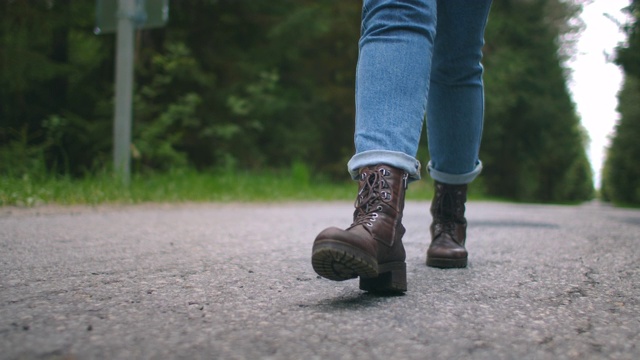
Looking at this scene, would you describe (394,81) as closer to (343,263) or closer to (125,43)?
(343,263)

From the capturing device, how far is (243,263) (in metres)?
1.96

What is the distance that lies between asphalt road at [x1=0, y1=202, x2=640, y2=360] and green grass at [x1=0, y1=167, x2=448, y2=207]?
6.28 feet

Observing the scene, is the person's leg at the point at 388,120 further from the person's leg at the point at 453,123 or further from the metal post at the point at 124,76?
the metal post at the point at 124,76

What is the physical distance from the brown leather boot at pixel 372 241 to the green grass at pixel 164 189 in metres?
3.35

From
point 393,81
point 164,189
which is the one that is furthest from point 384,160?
point 164,189

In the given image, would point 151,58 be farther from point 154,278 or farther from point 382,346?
point 382,346

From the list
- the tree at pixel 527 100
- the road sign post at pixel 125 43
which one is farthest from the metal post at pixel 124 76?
the tree at pixel 527 100

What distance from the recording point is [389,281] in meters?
1.40

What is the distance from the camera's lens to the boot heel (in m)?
1.40

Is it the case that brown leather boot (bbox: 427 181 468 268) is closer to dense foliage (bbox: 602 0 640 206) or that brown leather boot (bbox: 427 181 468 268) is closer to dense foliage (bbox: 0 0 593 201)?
dense foliage (bbox: 602 0 640 206)

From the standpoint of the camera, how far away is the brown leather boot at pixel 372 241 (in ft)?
4.06

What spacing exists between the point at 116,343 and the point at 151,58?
9.89 metres

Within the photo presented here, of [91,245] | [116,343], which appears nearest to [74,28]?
[91,245]

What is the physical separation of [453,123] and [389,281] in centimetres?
82
